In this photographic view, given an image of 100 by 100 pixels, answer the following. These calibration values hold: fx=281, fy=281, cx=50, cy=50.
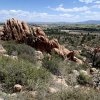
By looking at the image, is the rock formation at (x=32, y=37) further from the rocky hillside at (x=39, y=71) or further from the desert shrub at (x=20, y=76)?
the desert shrub at (x=20, y=76)

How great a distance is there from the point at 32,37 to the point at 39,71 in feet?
48.1

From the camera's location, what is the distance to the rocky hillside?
10072 millimetres

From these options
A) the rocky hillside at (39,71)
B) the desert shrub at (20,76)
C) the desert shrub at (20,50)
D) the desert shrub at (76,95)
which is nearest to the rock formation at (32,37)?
the rocky hillside at (39,71)

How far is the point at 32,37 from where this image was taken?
98.3 feet

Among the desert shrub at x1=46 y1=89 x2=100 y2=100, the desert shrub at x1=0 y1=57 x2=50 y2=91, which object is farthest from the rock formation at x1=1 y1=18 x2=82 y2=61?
the desert shrub at x1=46 y1=89 x2=100 y2=100

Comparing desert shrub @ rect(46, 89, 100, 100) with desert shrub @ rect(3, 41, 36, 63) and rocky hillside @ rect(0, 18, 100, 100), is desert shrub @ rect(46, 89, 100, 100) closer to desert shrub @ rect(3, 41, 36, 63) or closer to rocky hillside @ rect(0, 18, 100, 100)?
rocky hillside @ rect(0, 18, 100, 100)

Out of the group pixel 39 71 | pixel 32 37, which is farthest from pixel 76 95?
pixel 32 37

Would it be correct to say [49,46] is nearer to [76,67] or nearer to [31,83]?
[76,67]

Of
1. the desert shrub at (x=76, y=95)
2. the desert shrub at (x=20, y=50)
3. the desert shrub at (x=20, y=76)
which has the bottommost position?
the desert shrub at (x=20, y=50)

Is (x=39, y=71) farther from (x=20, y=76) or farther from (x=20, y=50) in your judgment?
(x=20, y=50)

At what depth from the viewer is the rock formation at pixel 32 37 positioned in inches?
1140

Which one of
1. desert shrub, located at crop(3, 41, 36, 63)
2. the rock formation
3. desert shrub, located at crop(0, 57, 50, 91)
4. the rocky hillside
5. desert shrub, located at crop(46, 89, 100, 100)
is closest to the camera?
desert shrub, located at crop(46, 89, 100, 100)

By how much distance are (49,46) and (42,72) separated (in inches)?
529

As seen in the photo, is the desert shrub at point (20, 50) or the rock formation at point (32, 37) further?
the rock formation at point (32, 37)
